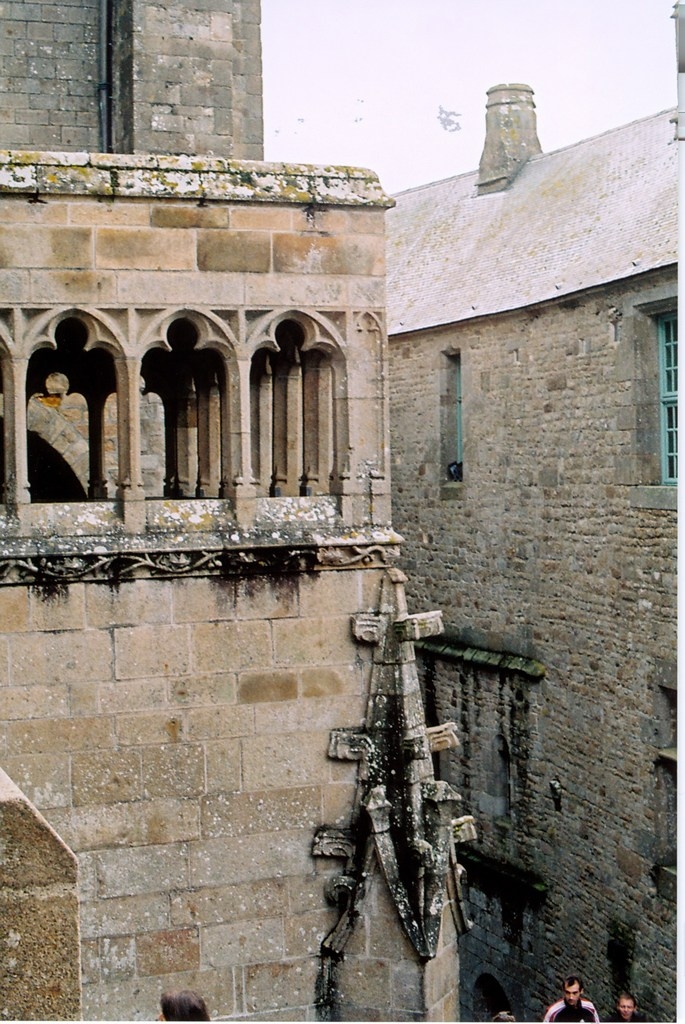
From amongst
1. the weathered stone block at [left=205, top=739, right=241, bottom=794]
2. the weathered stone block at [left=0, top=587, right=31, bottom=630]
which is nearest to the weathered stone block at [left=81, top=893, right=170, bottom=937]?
the weathered stone block at [left=205, top=739, right=241, bottom=794]

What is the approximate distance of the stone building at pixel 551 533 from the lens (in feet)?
36.1

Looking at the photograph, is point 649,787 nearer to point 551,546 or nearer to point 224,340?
point 551,546

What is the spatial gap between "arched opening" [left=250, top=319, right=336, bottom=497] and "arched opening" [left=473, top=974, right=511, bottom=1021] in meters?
8.69

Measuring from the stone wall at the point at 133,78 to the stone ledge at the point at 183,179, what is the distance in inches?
79.7

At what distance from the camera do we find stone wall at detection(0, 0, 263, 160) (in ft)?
25.4

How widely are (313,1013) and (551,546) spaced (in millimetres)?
7397

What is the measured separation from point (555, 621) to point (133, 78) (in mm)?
6607

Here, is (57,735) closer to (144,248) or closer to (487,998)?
(144,248)

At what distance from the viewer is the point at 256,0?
8.48 meters

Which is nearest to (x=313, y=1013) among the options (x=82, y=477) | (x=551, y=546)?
Result: (x=82, y=477)

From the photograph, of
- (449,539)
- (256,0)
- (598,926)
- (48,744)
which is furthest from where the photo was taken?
(449,539)

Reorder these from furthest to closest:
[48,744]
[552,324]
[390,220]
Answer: [390,220], [552,324], [48,744]

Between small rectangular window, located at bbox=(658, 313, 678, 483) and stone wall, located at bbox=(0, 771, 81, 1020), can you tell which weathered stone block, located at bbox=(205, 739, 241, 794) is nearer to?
stone wall, located at bbox=(0, 771, 81, 1020)

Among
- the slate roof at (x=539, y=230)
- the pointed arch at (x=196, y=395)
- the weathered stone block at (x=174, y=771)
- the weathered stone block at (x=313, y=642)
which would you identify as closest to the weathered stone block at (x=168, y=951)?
the weathered stone block at (x=174, y=771)
